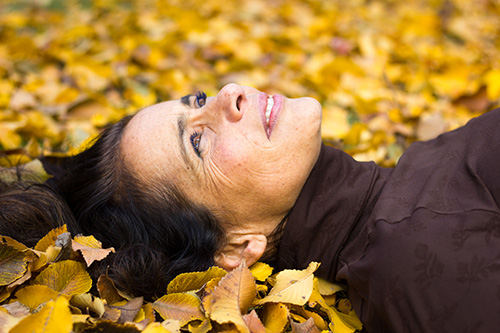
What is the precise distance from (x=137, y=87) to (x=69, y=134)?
2.75 feet

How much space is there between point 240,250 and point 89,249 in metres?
0.65

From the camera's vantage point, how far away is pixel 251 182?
6.20 ft

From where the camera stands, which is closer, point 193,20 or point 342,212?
point 342,212

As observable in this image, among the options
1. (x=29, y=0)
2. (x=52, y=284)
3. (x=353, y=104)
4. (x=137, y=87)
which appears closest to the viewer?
(x=52, y=284)

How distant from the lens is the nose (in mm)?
1924

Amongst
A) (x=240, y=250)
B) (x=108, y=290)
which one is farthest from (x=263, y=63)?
(x=108, y=290)

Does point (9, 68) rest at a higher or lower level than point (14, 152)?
higher

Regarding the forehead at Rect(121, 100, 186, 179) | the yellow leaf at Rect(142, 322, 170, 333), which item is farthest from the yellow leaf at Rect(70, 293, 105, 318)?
the forehead at Rect(121, 100, 186, 179)

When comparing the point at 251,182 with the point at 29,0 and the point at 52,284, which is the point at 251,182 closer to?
the point at 52,284

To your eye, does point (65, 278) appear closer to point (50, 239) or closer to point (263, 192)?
point (50, 239)

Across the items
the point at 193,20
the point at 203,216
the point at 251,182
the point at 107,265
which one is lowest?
the point at 107,265

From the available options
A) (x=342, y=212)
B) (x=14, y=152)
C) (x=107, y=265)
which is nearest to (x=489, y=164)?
(x=342, y=212)

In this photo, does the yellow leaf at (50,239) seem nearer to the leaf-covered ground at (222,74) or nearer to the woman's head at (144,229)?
the leaf-covered ground at (222,74)

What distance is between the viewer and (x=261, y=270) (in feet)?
6.60
